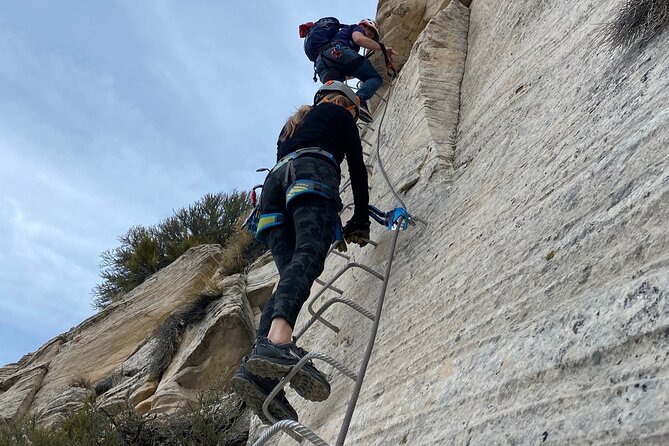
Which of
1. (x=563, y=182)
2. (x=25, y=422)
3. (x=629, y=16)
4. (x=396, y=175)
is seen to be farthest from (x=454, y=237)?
(x=25, y=422)

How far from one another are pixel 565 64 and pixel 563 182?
123 cm

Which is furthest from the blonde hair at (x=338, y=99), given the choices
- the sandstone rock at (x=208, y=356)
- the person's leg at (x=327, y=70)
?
the sandstone rock at (x=208, y=356)

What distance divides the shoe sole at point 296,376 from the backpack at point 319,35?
5.70 metres

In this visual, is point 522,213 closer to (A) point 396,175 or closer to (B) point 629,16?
(B) point 629,16

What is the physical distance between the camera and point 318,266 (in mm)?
3816

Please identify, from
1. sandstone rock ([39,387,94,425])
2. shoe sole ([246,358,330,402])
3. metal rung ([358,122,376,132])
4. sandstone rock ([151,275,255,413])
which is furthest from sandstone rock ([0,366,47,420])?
shoe sole ([246,358,330,402])

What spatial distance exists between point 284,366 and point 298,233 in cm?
89

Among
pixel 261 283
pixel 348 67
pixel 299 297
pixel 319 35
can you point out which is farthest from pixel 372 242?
pixel 261 283

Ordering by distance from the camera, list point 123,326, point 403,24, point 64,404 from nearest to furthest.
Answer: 1. point 64,404
2. point 403,24
3. point 123,326

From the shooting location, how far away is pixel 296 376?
3.45 m

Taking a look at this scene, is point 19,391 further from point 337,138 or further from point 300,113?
point 337,138

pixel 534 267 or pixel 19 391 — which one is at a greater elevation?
pixel 19 391

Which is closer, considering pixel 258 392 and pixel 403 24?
pixel 258 392

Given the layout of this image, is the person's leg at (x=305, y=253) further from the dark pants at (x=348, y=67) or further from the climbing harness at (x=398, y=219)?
the dark pants at (x=348, y=67)
